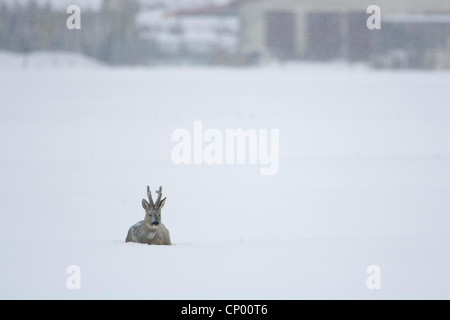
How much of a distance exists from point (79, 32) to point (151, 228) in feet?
119

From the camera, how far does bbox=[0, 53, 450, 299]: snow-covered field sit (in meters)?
6.57

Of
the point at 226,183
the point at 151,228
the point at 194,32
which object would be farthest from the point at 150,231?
the point at 194,32

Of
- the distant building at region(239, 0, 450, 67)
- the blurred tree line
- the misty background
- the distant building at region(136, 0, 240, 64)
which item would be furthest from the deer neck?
the distant building at region(136, 0, 240, 64)

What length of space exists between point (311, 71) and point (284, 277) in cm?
3117

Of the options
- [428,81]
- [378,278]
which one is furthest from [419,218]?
[428,81]

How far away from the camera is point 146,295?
608cm

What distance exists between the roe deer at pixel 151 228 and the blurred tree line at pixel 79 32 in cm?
3333

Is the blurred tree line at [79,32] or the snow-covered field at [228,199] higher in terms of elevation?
the blurred tree line at [79,32]

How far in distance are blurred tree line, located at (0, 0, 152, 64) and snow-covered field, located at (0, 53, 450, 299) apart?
16890 millimetres

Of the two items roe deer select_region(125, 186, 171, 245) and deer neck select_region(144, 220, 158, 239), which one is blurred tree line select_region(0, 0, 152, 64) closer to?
roe deer select_region(125, 186, 171, 245)

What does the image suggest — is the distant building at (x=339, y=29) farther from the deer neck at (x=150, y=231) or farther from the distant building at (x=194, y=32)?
the deer neck at (x=150, y=231)

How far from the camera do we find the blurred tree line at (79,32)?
4109cm

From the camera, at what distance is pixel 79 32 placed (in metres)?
42.5

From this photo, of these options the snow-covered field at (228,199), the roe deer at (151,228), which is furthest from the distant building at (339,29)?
the roe deer at (151,228)
